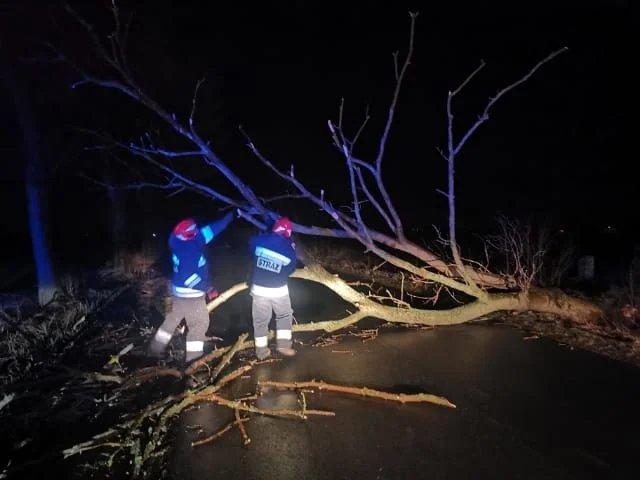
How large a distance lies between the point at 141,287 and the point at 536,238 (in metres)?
8.49

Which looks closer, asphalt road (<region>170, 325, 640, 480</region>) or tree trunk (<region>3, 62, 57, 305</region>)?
asphalt road (<region>170, 325, 640, 480</region>)

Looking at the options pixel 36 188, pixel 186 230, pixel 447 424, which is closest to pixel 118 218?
pixel 36 188

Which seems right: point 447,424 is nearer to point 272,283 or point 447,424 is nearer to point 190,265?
point 272,283

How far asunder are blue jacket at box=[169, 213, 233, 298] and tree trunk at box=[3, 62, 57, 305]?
500cm

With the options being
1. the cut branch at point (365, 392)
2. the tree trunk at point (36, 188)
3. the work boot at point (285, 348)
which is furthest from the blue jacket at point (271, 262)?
the tree trunk at point (36, 188)

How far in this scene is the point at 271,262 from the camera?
521cm

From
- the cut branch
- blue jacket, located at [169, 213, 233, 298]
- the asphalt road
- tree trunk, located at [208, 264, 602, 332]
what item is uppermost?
blue jacket, located at [169, 213, 233, 298]

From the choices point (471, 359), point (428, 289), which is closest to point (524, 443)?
point (471, 359)

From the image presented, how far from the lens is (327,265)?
45.2 ft

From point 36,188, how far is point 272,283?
240 inches

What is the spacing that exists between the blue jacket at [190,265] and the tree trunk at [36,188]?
16.4 ft

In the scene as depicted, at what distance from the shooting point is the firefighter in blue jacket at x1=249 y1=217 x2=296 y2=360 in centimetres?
521

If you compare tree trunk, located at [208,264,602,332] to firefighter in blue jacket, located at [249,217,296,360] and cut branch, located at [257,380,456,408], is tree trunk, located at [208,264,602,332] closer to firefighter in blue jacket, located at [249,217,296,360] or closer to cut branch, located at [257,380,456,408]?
firefighter in blue jacket, located at [249,217,296,360]

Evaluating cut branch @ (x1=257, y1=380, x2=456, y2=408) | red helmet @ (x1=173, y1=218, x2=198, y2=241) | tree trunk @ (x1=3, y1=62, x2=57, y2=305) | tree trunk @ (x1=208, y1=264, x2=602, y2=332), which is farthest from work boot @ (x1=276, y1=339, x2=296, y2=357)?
tree trunk @ (x1=3, y1=62, x2=57, y2=305)
